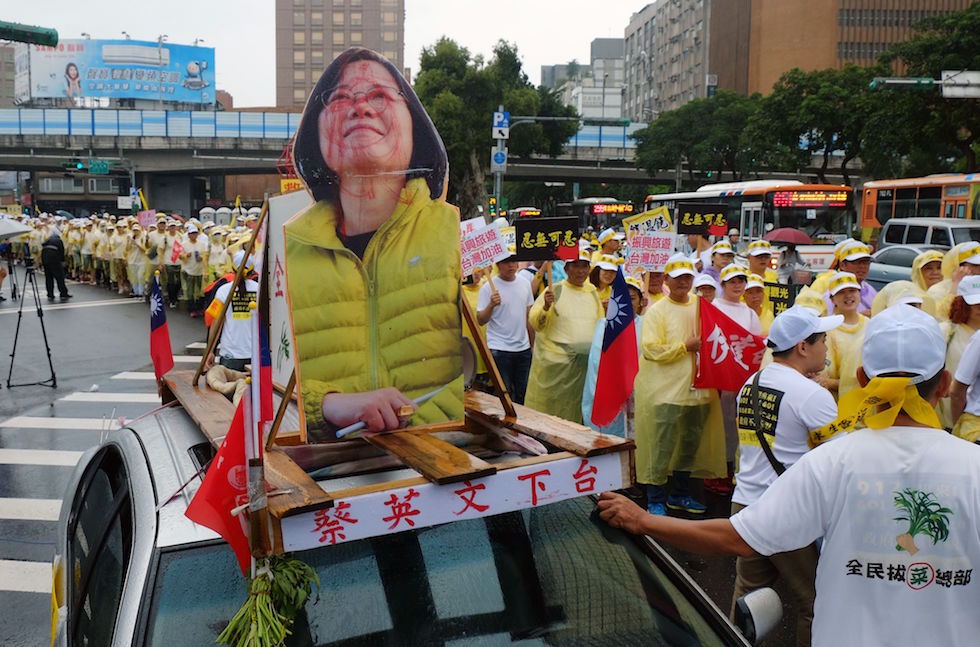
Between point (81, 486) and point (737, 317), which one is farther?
point (737, 317)

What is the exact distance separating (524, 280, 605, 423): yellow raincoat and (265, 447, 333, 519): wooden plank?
15.6ft

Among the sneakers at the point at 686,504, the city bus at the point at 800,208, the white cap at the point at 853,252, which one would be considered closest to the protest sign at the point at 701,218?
the white cap at the point at 853,252

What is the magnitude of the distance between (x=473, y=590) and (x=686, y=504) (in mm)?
4492

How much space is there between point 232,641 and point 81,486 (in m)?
1.83

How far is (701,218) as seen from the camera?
1134 cm

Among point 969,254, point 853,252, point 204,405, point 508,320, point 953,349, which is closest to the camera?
point 204,405

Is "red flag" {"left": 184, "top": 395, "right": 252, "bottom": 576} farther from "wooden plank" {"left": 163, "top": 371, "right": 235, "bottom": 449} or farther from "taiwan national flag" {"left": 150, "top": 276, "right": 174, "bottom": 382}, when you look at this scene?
"taiwan national flag" {"left": 150, "top": 276, "right": 174, "bottom": 382}

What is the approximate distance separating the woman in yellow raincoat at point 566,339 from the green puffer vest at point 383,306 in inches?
159

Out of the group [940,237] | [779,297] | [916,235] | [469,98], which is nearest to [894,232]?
[916,235]

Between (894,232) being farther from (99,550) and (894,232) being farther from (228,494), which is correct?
(228,494)

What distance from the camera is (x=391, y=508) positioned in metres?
2.29

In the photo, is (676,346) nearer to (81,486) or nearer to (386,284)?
(386,284)

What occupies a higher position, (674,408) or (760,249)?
(760,249)

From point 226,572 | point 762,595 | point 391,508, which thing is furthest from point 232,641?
point 762,595
